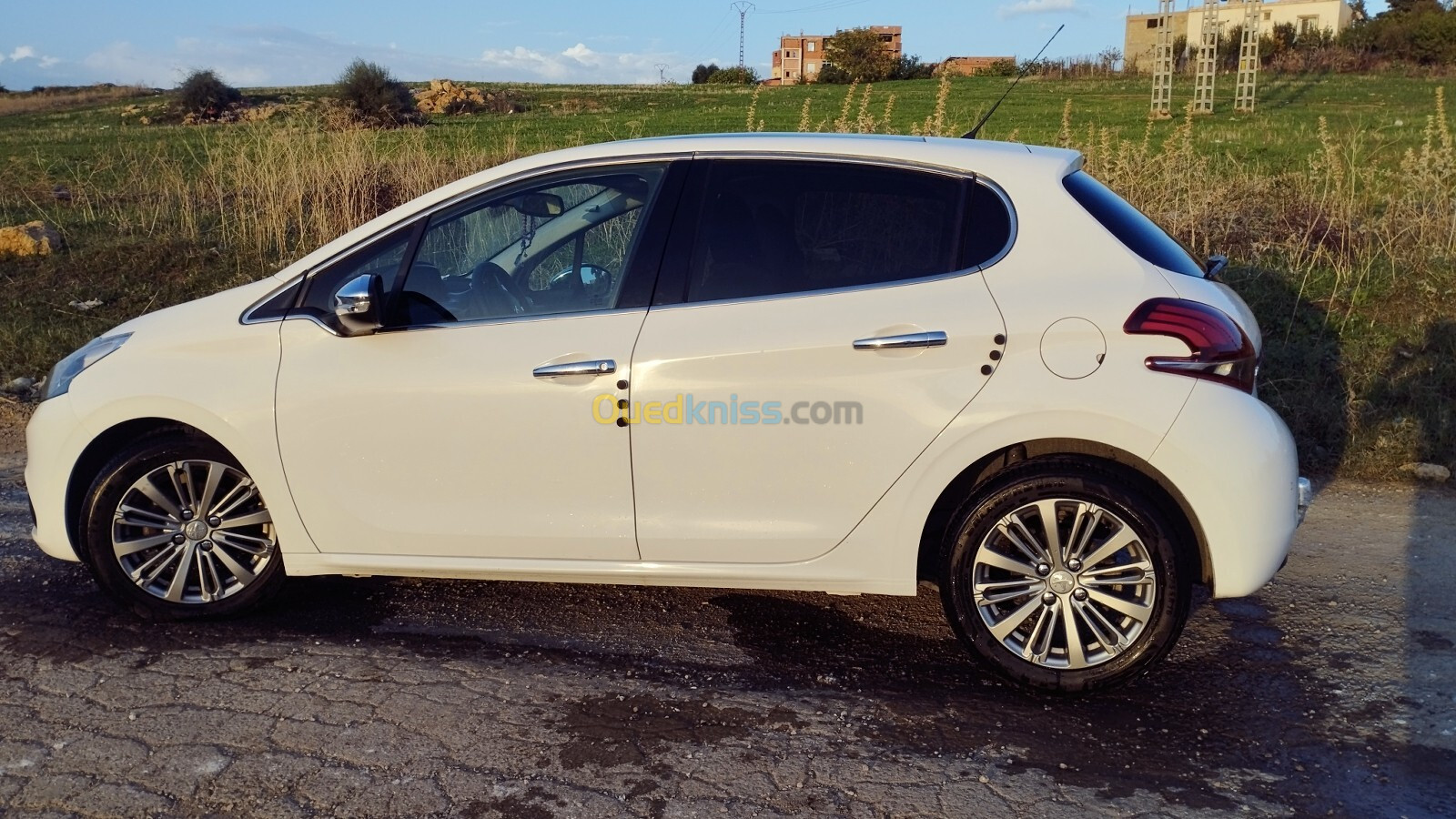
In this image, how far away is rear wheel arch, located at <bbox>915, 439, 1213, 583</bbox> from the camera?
12.3 ft

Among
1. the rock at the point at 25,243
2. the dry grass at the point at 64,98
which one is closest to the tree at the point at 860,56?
the dry grass at the point at 64,98

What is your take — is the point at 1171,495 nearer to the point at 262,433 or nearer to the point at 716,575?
the point at 716,575

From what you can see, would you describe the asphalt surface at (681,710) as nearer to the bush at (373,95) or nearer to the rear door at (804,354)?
the rear door at (804,354)

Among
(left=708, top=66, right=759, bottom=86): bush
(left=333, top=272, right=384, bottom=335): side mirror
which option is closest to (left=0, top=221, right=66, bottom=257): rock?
(left=333, top=272, right=384, bottom=335): side mirror

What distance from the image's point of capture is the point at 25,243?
1144 centimetres

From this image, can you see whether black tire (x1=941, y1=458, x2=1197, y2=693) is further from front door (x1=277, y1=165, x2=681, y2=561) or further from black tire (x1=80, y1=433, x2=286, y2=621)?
black tire (x1=80, y1=433, x2=286, y2=621)

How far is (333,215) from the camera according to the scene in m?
12.1

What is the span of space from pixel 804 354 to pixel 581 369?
0.74 meters

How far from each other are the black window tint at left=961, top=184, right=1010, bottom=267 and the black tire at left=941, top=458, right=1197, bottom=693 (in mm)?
699

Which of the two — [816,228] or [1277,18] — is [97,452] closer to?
[816,228]

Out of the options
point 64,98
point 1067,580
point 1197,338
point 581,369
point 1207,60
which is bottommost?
point 1067,580

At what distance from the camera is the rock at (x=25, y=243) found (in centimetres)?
1142

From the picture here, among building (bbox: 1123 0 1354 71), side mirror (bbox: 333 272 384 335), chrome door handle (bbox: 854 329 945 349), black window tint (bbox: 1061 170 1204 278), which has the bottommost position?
chrome door handle (bbox: 854 329 945 349)

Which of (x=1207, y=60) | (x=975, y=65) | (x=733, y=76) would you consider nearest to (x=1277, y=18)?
(x=975, y=65)
